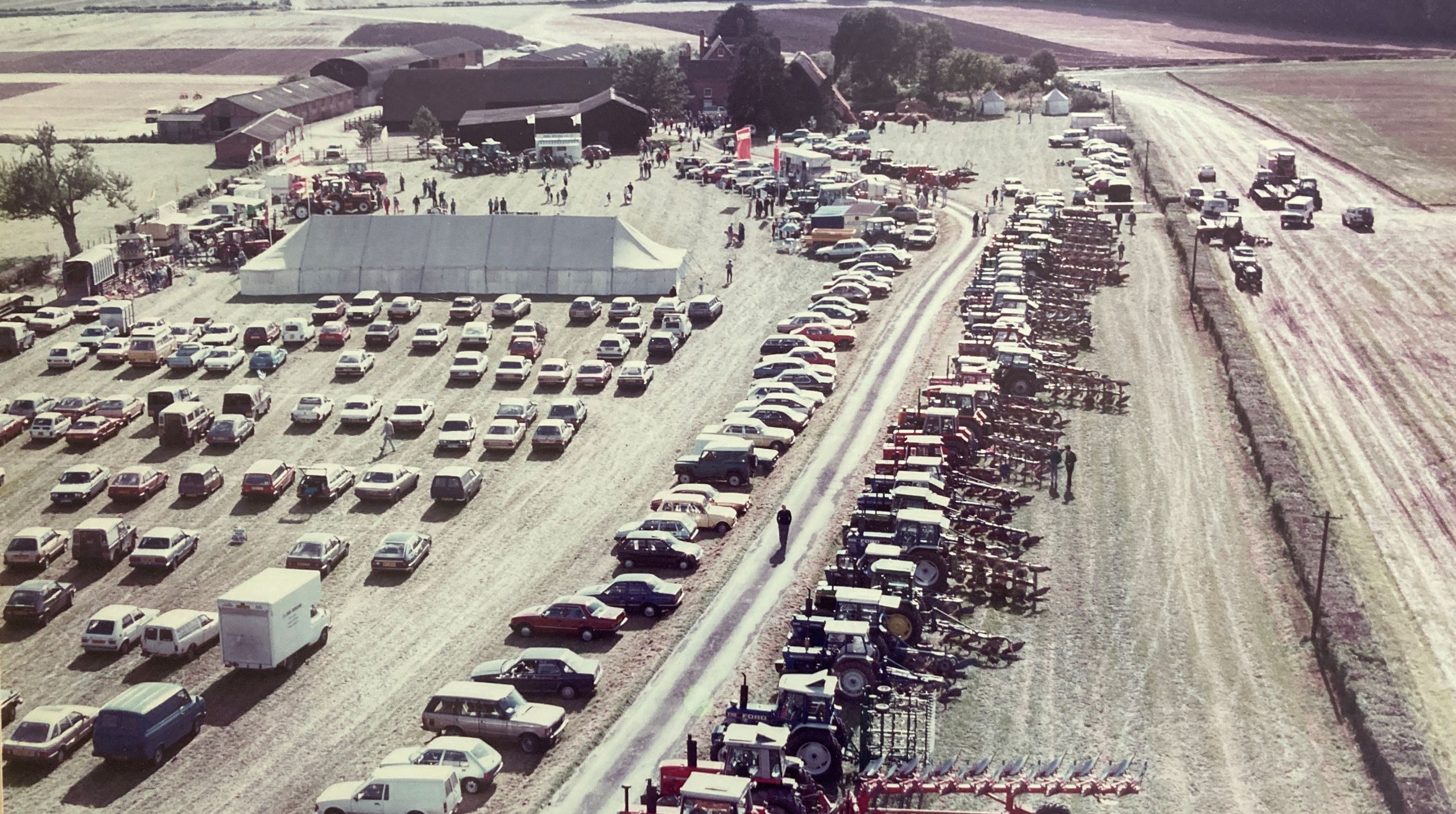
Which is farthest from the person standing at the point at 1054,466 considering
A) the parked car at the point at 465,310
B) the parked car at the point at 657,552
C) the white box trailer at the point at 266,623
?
the parked car at the point at 465,310

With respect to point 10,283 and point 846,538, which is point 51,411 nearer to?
point 10,283

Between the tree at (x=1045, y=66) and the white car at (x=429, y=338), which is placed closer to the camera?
the white car at (x=429, y=338)

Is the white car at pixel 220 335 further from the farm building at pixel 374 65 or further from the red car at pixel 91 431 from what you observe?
the farm building at pixel 374 65

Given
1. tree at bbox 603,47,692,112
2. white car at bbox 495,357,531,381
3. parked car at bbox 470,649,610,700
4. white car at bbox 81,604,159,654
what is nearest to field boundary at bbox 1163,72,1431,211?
tree at bbox 603,47,692,112

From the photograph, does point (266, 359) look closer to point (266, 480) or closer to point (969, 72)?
point (266, 480)

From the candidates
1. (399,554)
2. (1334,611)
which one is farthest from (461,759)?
(1334,611)

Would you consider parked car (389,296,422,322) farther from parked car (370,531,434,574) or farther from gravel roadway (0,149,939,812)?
parked car (370,531,434,574)

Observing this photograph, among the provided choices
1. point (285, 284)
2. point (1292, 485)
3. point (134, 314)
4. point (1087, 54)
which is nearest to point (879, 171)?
point (285, 284)
